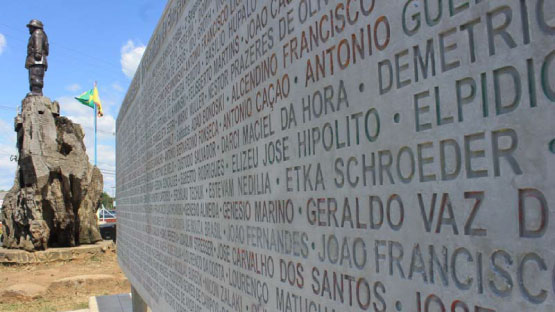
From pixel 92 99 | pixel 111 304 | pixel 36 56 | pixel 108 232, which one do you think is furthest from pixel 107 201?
pixel 111 304

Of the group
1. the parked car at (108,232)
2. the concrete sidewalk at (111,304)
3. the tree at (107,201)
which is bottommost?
the concrete sidewalk at (111,304)

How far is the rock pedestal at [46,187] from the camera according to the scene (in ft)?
54.6

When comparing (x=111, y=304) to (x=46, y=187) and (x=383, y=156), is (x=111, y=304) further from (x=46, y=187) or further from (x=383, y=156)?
(x=46, y=187)

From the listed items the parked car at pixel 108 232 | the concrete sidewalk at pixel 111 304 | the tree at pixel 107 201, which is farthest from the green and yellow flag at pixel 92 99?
the tree at pixel 107 201

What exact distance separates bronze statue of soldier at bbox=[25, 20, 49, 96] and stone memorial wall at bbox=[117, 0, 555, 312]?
1945 centimetres

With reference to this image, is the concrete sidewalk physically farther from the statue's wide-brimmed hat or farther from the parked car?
the parked car

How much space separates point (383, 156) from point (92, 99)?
30.7 meters

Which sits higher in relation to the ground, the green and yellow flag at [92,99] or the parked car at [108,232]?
the green and yellow flag at [92,99]

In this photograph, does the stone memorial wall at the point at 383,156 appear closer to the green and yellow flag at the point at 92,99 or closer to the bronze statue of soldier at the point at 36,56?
the bronze statue of soldier at the point at 36,56

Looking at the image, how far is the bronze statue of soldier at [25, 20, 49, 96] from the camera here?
19781 mm

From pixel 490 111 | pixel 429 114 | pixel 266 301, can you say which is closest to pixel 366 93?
pixel 429 114

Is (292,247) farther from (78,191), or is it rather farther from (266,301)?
(78,191)

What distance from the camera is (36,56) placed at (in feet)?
66.6

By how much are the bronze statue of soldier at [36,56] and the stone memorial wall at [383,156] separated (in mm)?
19455
